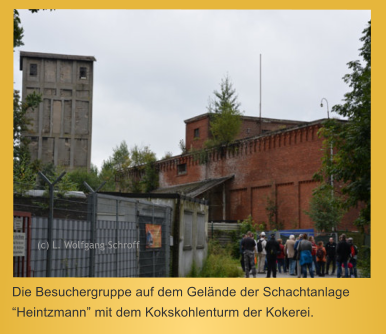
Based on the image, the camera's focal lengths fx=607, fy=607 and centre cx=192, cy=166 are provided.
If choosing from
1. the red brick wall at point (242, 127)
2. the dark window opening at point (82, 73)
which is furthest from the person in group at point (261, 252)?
the red brick wall at point (242, 127)

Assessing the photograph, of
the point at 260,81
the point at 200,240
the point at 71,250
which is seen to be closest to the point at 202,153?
the point at 260,81

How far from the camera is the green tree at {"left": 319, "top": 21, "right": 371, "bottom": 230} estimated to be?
19.7 meters

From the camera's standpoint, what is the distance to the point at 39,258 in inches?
378

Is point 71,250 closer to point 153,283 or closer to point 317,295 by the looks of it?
point 153,283

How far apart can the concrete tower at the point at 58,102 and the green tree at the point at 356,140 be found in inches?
626

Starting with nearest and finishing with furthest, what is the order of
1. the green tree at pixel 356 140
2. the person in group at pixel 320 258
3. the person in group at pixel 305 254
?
1. the green tree at pixel 356 140
2. the person in group at pixel 305 254
3. the person in group at pixel 320 258

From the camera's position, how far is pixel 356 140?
786 inches

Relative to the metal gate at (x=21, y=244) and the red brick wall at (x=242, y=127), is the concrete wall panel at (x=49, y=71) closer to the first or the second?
the red brick wall at (x=242, y=127)

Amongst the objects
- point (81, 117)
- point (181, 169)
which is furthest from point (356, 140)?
point (181, 169)

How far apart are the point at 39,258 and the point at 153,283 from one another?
1.85 meters

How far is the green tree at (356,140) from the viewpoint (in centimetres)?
1973

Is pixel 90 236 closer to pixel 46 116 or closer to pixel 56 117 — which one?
pixel 56 117

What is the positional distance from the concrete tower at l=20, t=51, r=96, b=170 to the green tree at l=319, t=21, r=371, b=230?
52.1ft

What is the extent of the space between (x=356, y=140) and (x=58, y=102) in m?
23.0
